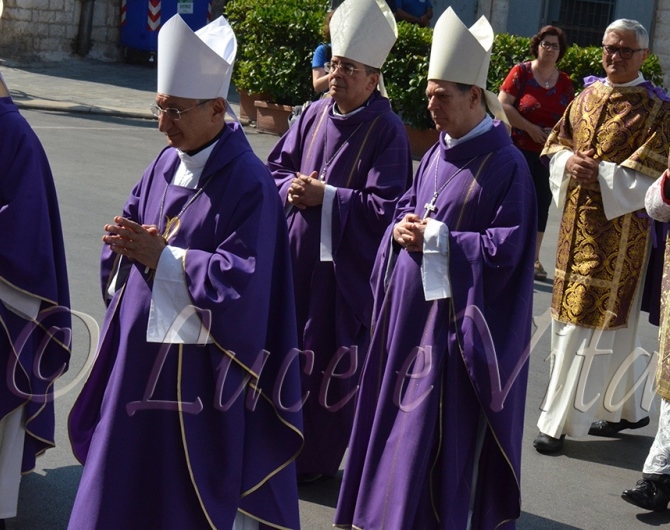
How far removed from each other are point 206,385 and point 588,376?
9.66 feet

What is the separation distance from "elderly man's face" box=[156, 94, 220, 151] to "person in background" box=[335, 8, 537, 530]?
94 centimetres

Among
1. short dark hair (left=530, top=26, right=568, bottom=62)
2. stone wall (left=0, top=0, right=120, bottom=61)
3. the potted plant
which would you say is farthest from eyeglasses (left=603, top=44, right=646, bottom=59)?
stone wall (left=0, top=0, right=120, bottom=61)

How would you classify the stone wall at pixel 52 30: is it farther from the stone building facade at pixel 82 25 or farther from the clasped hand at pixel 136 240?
the clasped hand at pixel 136 240

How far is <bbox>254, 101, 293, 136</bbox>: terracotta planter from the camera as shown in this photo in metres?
15.3

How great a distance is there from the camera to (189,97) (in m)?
3.97


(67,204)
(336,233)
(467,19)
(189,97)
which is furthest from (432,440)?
(467,19)

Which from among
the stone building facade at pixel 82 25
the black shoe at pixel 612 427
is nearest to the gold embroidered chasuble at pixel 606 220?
the black shoe at pixel 612 427

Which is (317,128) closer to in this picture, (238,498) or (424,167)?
(424,167)

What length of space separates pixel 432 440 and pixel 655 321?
2101 millimetres

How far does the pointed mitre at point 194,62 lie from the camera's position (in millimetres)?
3975

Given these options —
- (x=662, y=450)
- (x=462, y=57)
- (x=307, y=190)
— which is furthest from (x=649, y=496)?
(x=462, y=57)

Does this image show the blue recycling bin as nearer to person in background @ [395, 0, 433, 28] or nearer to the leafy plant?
person in background @ [395, 0, 433, 28]

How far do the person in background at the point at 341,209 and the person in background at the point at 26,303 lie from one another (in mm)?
1198

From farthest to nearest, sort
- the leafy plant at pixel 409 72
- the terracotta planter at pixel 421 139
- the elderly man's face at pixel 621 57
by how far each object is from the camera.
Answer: the terracotta planter at pixel 421 139 → the leafy plant at pixel 409 72 → the elderly man's face at pixel 621 57
